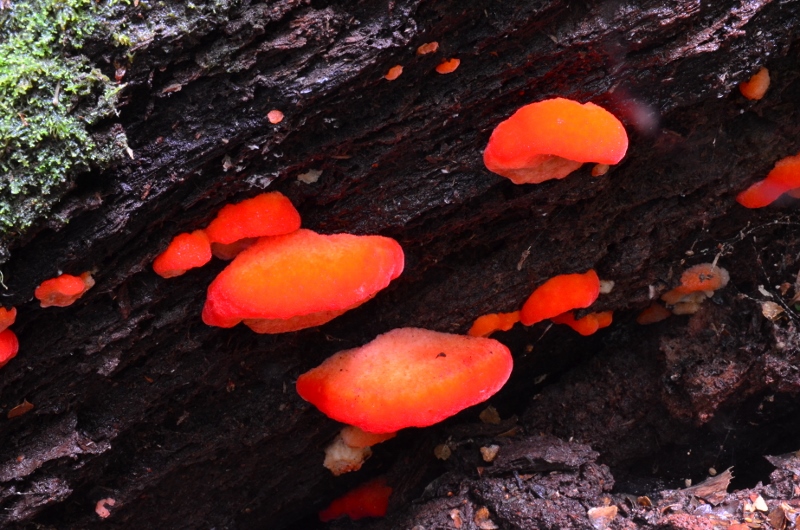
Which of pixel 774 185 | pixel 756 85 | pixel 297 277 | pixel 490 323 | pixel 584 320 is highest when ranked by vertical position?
pixel 297 277

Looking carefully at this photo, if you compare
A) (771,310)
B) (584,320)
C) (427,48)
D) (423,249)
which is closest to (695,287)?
(771,310)

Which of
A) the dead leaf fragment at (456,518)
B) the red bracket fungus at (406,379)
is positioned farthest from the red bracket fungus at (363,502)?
the red bracket fungus at (406,379)

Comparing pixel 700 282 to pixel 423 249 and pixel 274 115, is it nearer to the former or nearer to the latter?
pixel 423 249

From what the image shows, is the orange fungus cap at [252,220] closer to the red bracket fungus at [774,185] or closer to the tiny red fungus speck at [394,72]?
the tiny red fungus speck at [394,72]

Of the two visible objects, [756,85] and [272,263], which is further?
[756,85]

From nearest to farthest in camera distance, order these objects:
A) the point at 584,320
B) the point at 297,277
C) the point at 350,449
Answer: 1. the point at 297,277
2. the point at 584,320
3. the point at 350,449

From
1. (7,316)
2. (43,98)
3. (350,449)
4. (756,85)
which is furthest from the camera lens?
(350,449)
